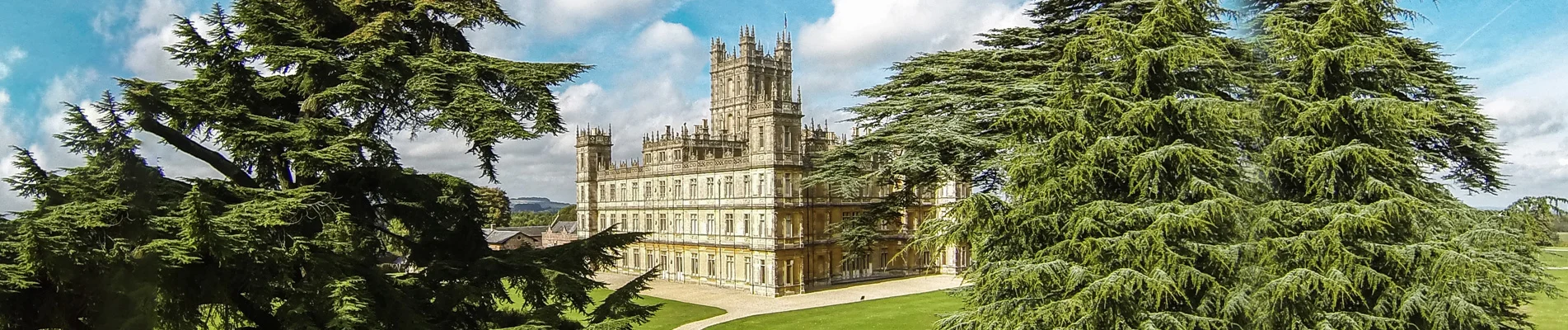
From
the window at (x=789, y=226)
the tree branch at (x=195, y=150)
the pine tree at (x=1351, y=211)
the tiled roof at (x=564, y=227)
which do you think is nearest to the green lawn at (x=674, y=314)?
the window at (x=789, y=226)

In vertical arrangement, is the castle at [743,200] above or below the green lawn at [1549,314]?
above

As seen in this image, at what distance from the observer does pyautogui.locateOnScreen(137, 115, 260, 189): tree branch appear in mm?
7685

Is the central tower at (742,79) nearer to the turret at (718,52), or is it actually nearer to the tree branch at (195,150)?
the turret at (718,52)

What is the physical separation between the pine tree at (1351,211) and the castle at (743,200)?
17350mm

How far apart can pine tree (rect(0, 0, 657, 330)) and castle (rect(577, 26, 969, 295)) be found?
783 inches

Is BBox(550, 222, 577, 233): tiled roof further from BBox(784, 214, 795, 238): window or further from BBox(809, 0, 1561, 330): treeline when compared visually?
BBox(809, 0, 1561, 330): treeline

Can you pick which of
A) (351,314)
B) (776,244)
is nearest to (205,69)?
(351,314)

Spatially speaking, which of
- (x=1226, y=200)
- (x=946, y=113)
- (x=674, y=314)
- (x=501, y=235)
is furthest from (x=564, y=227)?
(x=1226, y=200)

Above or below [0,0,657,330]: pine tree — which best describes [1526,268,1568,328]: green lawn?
below

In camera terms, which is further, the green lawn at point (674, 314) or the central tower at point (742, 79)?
the central tower at point (742, 79)

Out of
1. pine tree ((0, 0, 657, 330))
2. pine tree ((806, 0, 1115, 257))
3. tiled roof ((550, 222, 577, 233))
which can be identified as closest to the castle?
tiled roof ((550, 222, 577, 233))

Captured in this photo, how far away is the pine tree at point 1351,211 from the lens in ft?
32.7

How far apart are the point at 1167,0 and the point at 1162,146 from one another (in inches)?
74.3

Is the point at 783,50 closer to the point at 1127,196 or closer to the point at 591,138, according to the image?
the point at 591,138
